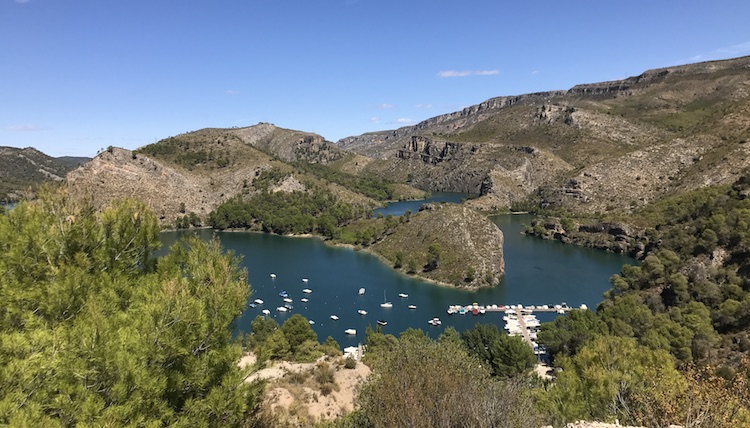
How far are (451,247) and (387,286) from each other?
674 inches

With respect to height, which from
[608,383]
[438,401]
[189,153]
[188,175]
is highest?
[189,153]

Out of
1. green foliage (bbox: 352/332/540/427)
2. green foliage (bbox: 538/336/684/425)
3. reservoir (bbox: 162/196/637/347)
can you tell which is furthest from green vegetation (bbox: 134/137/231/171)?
green foliage (bbox: 352/332/540/427)

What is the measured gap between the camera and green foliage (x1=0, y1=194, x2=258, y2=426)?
8812mm

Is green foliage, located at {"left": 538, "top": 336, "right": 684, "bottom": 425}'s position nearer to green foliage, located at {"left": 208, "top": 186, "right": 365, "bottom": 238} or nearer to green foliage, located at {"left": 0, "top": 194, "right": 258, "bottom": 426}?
green foliage, located at {"left": 0, "top": 194, "right": 258, "bottom": 426}

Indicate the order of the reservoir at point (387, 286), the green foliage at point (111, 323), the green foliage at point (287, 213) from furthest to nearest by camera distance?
1. the green foliage at point (287, 213)
2. the reservoir at point (387, 286)
3. the green foliage at point (111, 323)

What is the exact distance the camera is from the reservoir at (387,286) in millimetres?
63031

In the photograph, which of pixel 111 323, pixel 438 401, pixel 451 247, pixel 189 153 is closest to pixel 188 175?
pixel 189 153

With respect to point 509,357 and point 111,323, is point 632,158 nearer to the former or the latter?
point 509,357

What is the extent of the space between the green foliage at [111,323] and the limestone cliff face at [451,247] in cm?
6699

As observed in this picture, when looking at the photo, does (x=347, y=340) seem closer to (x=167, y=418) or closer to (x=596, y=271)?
(x=167, y=418)

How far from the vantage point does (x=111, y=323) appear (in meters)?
10.7

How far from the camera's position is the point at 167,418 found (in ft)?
34.1

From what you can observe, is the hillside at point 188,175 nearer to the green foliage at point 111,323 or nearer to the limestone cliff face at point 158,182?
the limestone cliff face at point 158,182

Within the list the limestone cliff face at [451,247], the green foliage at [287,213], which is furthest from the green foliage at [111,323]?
the green foliage at [287,213]
